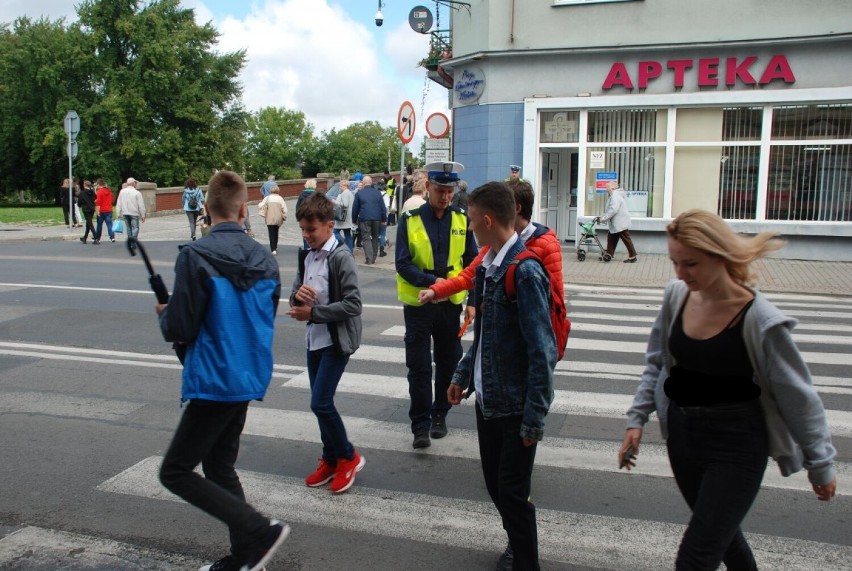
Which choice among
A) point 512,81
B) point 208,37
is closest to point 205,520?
point 512,81

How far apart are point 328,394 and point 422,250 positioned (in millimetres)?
1335

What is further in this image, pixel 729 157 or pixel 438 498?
pixel 729 157

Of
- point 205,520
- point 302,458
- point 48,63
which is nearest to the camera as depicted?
point 205,520

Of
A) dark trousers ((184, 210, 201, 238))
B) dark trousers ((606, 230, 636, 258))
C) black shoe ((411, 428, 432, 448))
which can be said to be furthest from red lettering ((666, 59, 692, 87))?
black shoe ((411, 428, 432, 448))

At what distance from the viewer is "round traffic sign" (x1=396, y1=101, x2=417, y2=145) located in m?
17.0

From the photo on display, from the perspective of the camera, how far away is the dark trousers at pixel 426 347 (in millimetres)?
5324

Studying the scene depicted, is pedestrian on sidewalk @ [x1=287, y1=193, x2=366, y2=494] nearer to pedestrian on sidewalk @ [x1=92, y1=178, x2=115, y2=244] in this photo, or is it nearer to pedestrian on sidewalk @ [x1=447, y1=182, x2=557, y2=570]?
pedestrian on sidewalk @ [x1=447, y1=182, x2=557, y2=570]

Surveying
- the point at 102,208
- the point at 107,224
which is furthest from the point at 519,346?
the point at 107,224

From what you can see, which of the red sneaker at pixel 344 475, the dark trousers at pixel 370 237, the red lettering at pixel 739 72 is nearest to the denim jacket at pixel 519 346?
the red sneaker at pixel 344 475

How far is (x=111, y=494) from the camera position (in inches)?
182

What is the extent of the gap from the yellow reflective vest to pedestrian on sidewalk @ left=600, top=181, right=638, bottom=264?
1135 cm

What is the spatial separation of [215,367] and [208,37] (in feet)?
180

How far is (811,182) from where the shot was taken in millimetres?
17031

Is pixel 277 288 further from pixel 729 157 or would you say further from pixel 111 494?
pixel 729 157
